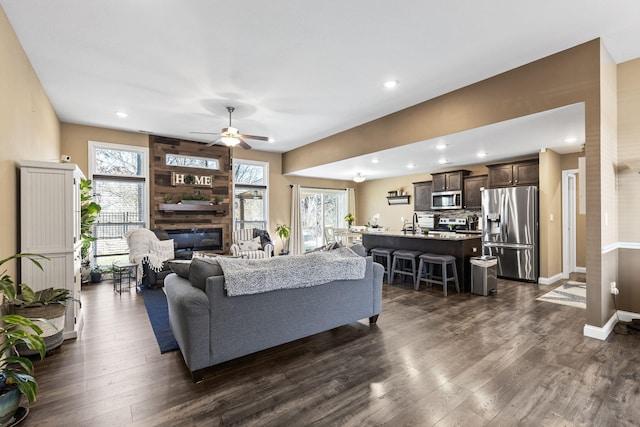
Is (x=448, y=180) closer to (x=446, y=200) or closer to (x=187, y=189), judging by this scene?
(x=446, y=200)

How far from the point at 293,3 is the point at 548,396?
11.6ft

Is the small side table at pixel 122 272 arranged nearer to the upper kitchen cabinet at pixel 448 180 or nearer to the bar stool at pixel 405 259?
the bar stool at pixel 405 259

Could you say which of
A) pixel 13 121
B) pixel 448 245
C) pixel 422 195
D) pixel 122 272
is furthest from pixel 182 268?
pixel 422 195

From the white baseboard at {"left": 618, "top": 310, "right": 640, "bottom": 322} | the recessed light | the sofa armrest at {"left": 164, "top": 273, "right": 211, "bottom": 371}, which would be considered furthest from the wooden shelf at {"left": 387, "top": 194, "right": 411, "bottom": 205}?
the sofa armrest at {"left": 164, "top": 273, "right": 211, "bottom": 371}

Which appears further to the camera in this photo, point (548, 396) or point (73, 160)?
point (73, 160)

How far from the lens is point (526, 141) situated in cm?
472

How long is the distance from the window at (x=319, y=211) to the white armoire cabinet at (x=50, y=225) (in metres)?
5.99

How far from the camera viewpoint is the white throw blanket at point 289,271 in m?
2.44

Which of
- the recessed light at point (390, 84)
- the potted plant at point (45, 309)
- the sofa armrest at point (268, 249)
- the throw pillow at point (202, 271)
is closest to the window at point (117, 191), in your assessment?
the sofa armrest at point (268, 249)

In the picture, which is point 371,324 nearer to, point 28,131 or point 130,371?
point 130,371

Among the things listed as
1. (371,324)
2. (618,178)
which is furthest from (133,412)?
(618,178)

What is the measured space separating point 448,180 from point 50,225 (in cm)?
741

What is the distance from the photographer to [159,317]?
368 centimetres

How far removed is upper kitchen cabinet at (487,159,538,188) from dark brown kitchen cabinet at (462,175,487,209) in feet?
1.45
